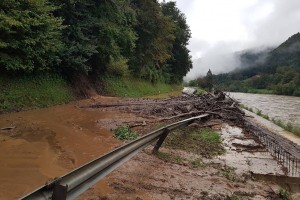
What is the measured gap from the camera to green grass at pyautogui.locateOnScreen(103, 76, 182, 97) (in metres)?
28.8

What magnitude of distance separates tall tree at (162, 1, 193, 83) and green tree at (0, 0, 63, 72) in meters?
39.5

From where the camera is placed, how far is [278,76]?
374ft

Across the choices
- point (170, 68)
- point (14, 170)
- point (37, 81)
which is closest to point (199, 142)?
point (14, 170)

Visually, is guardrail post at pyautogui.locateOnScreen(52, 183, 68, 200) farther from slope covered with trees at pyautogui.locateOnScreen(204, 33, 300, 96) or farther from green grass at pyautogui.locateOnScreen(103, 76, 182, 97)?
slope covered with trees at pyautogui.locateOnScreen(204, 33, 300, 96)

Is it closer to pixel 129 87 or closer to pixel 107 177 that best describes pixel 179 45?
pixel 129 87

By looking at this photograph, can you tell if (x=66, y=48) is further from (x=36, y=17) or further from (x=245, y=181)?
(x=245, y=181)

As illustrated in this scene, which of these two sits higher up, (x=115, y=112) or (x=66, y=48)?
(x=66, y=48)

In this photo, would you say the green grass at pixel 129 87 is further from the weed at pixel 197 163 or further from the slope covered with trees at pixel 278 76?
the slope covered with trees at pixel 278 76

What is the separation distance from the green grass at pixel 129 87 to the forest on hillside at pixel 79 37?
700mm

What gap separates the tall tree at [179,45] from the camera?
5484 centimetres

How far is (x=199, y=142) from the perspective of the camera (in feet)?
35.0

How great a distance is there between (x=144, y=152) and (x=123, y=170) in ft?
5.74

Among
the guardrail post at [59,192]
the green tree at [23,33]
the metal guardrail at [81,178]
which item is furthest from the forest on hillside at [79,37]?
the guardrail post at [59,192]

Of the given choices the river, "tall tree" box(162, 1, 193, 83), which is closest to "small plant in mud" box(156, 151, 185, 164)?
the river
